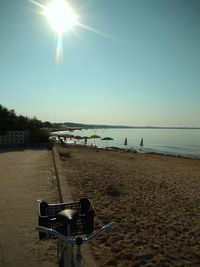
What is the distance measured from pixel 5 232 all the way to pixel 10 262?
1.02 m

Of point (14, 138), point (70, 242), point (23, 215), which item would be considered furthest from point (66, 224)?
point (14, 138)

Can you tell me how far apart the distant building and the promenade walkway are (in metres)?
9.67

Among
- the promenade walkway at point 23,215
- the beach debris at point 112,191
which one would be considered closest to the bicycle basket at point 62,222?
the promenade walkway at point 23,215

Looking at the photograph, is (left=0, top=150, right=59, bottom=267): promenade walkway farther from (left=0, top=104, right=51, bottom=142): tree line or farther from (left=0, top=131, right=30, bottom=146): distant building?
(left=0, top=104, right=51, bottom=142): tree line

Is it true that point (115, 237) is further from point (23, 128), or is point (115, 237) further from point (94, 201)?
point (23, 128)

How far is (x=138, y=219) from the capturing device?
5812 mm

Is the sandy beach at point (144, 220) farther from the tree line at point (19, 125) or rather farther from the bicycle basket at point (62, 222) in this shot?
the tree line at point (19, 125)

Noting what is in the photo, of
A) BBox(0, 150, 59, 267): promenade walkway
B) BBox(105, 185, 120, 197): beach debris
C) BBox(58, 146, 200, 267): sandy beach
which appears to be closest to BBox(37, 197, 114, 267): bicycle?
BBox(0, 150, 59, 267): promenade walkway

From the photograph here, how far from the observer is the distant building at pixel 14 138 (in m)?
19.4

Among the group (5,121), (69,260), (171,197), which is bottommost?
(171,197)

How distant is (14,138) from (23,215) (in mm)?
15430

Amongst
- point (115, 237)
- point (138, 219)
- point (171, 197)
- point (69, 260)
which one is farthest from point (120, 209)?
point (69, 260)

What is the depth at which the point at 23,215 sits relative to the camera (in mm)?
5387

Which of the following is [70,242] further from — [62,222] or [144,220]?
[144,220]
